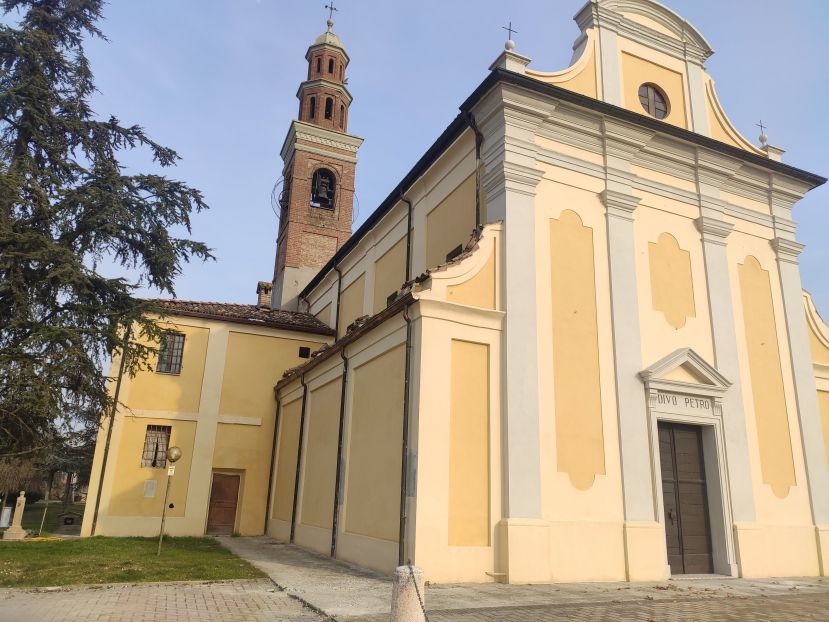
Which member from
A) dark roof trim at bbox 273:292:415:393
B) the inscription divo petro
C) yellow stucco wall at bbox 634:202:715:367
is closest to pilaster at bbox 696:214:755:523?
yellow stucco wall at bbox 634:202:715:367

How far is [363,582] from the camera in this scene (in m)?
8.78

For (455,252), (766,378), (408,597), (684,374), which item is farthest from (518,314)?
(766,378)

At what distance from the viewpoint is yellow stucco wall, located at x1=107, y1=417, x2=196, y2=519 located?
16375 millimetres

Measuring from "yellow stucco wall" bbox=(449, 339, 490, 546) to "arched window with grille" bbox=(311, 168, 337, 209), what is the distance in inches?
695

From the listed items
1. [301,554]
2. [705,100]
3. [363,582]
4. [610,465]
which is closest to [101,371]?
[301,554]

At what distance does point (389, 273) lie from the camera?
15773 mm

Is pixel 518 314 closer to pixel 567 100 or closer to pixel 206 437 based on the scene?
pixel 567 100

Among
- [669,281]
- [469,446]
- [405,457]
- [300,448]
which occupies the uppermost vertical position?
[669,281]

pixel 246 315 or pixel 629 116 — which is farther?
pixel 246 315

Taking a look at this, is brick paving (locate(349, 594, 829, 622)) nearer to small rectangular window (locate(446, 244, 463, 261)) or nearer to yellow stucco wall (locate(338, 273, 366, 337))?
small rectangular window (locate(446, 244, 463, 261))

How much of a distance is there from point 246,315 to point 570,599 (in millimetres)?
14179

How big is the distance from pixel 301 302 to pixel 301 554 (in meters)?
12.8

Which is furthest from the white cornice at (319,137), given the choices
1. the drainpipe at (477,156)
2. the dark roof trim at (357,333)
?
the drainpipe at (477,156)

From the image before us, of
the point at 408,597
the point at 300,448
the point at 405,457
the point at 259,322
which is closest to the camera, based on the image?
the point at 408,597
